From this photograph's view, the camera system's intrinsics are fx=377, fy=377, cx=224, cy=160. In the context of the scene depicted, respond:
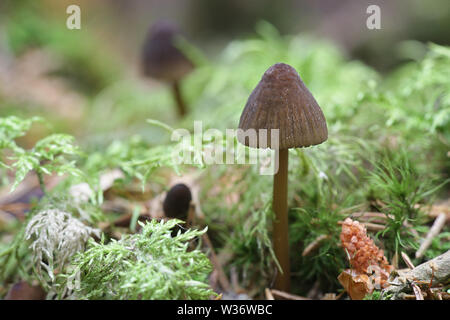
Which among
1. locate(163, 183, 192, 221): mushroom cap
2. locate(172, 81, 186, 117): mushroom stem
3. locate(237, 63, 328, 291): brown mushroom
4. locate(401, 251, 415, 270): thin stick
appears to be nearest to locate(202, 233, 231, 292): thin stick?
locate(163, 183, 192, 221): mushroom cap

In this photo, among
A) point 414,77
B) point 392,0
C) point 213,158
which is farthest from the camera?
point 392,0

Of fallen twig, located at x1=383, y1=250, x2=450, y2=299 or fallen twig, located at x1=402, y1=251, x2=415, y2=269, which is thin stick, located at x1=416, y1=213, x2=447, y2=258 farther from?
fallen twig, located at x1=383, y1=250, x2=450, y2=299

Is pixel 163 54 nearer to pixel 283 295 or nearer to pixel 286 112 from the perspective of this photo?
pixel 286 112

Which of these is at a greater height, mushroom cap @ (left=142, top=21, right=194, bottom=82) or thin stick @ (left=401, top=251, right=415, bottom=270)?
mushroom cap @ (left=142, top=21, right=194, bottom=82)

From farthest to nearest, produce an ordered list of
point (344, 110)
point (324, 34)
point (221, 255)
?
1. point (324, 34)
2. point (344, 110)
3. point (221, 255)

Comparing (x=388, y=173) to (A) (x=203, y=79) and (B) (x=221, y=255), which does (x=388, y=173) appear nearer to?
(B) (x=221, y=255)

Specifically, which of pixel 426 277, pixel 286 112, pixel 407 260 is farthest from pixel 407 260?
pixel 286 112
